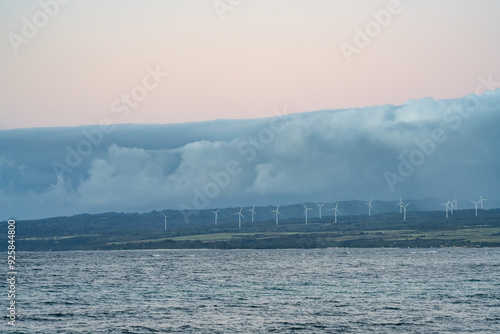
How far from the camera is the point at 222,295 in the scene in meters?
120

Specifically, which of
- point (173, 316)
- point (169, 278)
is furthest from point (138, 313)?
point (169, 278)

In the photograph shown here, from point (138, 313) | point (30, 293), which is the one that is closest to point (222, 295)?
point (138, 313)

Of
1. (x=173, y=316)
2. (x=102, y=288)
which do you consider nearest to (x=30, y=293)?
(x=102, y=288)

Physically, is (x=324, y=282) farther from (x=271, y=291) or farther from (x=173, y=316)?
(x=173, y=316)

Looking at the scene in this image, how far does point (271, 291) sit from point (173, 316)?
120ft

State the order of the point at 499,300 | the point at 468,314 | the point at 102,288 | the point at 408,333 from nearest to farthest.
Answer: the point at 408,333
the point at 468,314
the point at 499,300
the point at 102,288

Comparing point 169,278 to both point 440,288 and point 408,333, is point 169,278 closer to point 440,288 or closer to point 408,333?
point 440,288

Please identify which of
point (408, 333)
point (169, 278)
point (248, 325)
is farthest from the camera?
point (169, 278)

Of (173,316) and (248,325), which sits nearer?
(248,325)

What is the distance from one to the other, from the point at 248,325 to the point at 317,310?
53.8ft

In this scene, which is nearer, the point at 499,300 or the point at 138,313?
the point at 138,313

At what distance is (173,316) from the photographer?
93062 mm

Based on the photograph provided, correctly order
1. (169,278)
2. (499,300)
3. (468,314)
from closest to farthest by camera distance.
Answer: (468,314)
(499,300)
(169,278)

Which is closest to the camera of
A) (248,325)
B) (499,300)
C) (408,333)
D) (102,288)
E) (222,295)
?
(408,333)
